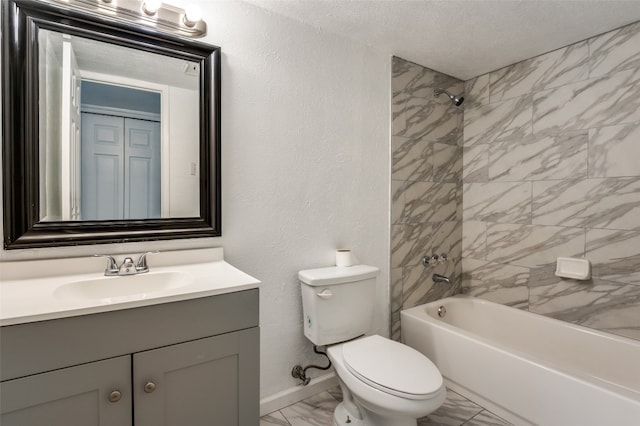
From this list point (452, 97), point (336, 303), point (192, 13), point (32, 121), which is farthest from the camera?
point (452, 97)

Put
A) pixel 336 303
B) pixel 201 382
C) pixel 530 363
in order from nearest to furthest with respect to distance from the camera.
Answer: pixel 201 382
pixel 530 363
pixel 336 303

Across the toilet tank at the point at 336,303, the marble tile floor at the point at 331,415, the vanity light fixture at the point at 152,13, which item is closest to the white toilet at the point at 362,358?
the toilet tank at the point at 336,303

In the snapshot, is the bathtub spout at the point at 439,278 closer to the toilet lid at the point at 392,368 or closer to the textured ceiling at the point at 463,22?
the toilet lid at the point at 392,368

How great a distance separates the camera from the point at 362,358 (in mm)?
1537

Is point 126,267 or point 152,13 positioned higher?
point 152,13

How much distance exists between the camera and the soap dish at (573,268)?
6.46ft

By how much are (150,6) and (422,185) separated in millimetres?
1934

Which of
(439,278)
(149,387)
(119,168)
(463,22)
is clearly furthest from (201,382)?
(463,22)

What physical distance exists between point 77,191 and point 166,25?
821 millimetres

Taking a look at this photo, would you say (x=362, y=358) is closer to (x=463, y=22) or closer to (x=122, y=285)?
(x=122, y=285)

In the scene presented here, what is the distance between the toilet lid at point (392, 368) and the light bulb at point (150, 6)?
1.78 m

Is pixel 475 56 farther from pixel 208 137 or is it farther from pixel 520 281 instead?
pixel 208 137

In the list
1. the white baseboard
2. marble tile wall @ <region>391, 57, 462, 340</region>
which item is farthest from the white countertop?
marble tile wall @ <region>391, 57, 462, 340</region>

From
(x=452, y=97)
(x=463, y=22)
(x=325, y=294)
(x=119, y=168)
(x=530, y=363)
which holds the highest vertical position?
(x=463, y=22)
